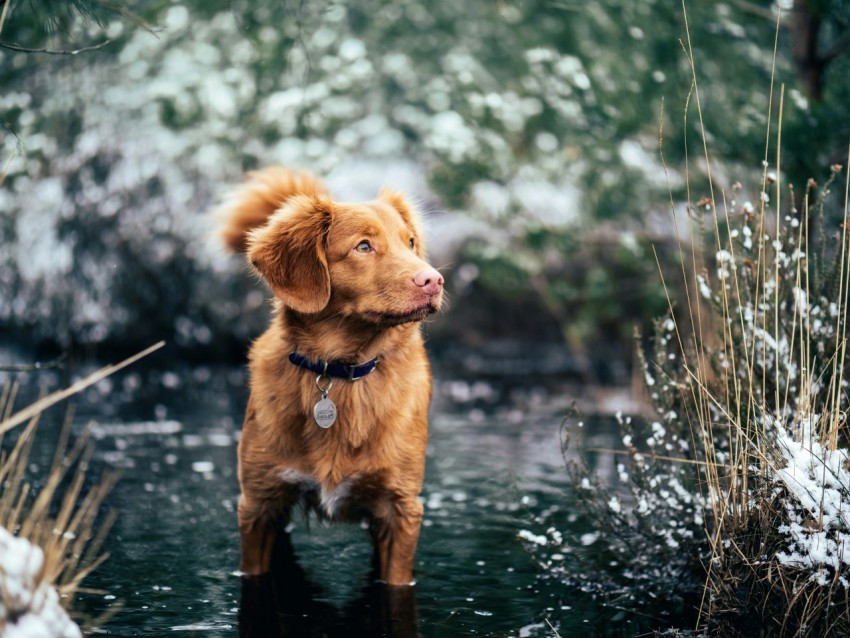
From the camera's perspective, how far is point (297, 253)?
3559 millimetres

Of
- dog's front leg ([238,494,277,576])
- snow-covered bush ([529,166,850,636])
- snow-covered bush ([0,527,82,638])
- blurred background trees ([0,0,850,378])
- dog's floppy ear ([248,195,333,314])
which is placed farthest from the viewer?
blurred background trees ([0,0,850,378])

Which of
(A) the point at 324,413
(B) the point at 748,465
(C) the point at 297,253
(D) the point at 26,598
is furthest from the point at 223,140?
(D) the point at 26,598

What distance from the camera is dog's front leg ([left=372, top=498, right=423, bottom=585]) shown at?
3701 millimetres

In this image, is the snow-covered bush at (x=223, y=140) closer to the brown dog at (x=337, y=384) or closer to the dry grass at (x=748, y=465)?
the dry grass at (x=748, y=465)

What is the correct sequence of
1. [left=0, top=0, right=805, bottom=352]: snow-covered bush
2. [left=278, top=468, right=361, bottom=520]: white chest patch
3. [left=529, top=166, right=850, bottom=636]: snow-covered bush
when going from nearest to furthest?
[left=529, top=166, right=850, bottom=636]: snow-covered bush → [left=278, top=468, right=361, bottom=520]: white chest patch → [left=0, top=0, right=805, bottom=352]: snow-covered bush

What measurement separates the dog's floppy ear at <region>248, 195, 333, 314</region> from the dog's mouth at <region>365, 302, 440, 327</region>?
0.20 m

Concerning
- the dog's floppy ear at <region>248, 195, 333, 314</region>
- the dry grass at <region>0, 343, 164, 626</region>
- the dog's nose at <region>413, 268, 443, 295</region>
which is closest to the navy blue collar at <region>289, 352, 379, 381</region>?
the dog's floppy ear at <region>248, 195, 333, 314</region>

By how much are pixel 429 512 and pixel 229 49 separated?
26.2 ft

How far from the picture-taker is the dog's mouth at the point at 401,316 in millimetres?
3383

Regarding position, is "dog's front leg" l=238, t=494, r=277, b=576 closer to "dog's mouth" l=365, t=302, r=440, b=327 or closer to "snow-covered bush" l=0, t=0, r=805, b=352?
"dog's mouth" l=365, t=302, r=440, b=327

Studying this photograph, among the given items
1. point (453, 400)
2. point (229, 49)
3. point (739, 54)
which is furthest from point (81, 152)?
point (739, 54)

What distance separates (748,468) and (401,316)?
49.4 inches

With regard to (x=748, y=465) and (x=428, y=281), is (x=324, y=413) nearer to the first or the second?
(x=428, y=281)

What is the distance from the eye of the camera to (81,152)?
11.5 m
